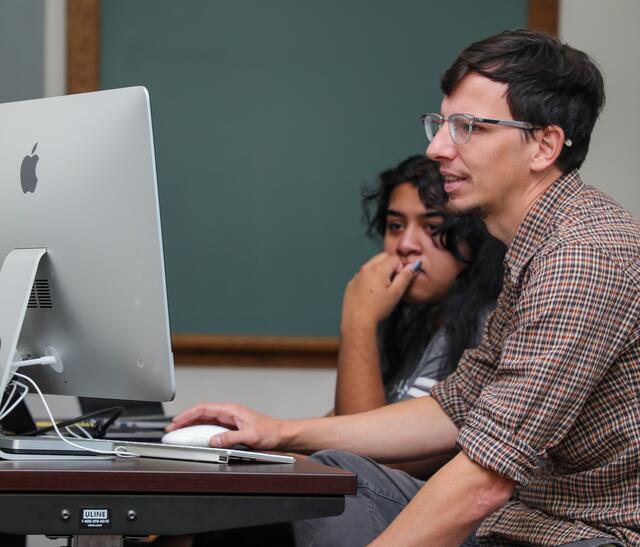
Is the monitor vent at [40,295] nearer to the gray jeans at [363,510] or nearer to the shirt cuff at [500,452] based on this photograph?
the gray jeans at [363,510]

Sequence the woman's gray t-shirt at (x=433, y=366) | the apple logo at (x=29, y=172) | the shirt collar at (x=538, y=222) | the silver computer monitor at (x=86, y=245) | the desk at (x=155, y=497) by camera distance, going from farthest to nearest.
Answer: the woman's gray t-shirt at (x=433, y=366) → the shirt collar at (x=538, y=222) → the apple logo at (x=29, y=172) → the silver computer monitor at (x=86, y=245) → the desk at (x=155, y=497)

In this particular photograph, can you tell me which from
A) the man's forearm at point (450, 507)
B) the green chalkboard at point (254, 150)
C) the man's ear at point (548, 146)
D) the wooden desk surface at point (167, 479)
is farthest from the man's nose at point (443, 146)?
the green chalkboard at point (254, 150)

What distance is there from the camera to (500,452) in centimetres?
121

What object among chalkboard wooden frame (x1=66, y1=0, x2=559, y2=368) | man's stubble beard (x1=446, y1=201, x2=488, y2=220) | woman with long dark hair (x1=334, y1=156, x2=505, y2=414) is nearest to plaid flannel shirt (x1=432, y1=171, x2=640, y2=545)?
man's stubble beard (x1=446, y1=201, x2=488, y2=220)

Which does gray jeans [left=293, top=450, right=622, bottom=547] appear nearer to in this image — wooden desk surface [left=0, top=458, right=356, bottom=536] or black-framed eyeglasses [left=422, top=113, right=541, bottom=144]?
wooden desk surface [left=0, top=458, right=356, bottom=536]

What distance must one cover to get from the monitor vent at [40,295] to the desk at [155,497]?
27cm

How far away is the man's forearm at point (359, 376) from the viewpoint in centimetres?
208

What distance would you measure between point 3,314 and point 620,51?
2.52 m

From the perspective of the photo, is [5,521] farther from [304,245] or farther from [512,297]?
[304,245]

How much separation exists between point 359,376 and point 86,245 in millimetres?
1014

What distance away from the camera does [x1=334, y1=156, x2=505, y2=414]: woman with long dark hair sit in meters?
2.03

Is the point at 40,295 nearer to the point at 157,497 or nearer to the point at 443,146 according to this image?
the point at 157,497

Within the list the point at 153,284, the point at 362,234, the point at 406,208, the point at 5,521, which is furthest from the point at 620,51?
the point at 5,521

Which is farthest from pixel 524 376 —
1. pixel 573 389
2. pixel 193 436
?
pixel 193 436
